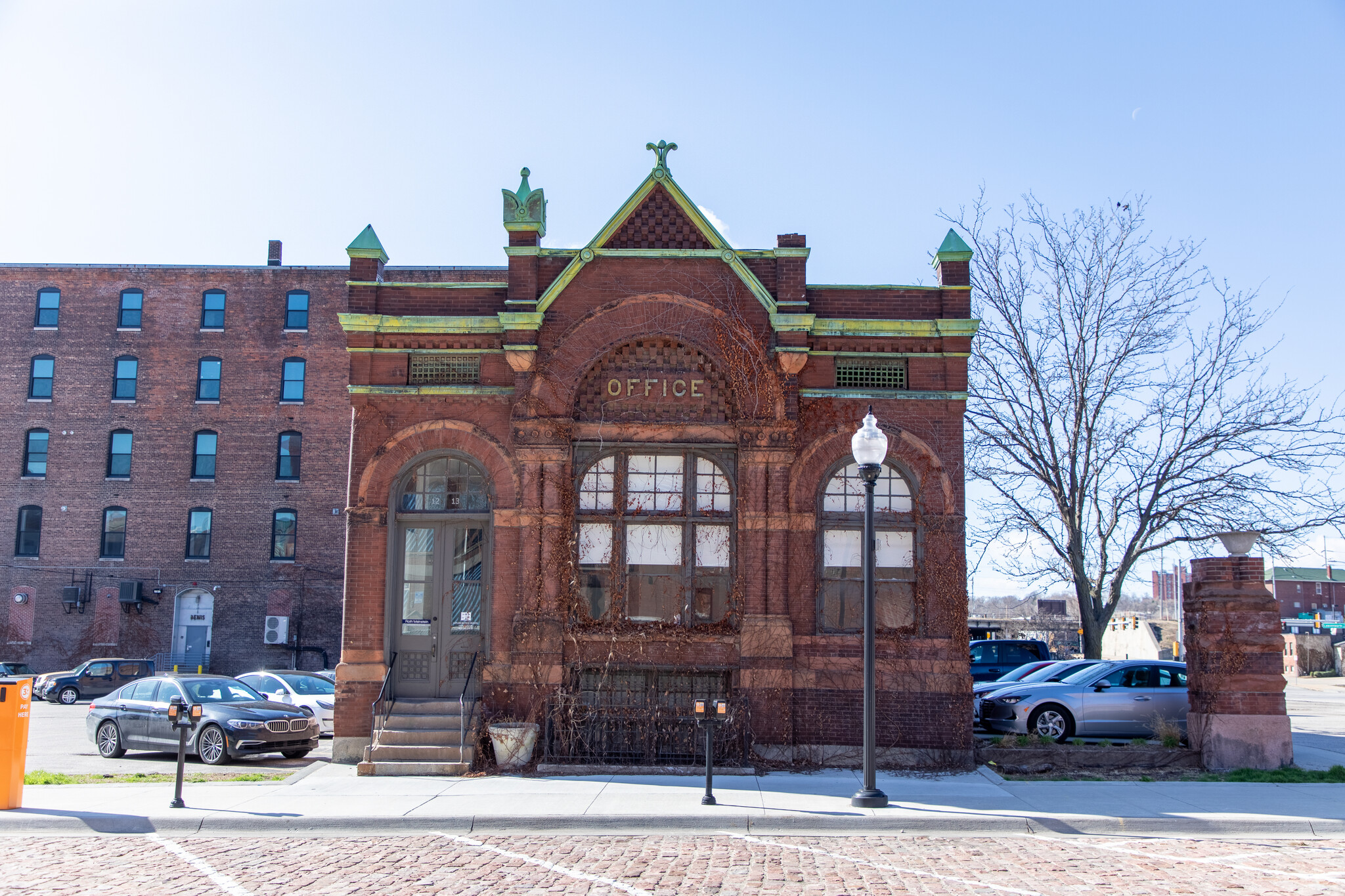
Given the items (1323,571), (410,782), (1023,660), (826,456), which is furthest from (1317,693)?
(1323,571)

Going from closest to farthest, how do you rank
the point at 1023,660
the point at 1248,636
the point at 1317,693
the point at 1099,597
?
the point at 1248,636, the point at 1099,597, the point at 1023,660, the point at 1317,693

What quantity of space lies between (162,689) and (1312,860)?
16883mm

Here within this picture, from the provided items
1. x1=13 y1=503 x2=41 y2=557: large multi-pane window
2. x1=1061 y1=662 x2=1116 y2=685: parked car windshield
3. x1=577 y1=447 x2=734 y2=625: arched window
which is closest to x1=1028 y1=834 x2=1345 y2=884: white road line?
x1=577 y1=447 x2=734 y2=625: arched window

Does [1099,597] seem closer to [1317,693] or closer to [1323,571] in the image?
[1317,693]

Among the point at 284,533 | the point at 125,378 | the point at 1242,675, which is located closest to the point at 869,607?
the point at 1242,675

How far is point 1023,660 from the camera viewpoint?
26094mm

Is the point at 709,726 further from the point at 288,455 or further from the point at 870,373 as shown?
the point at 288,455

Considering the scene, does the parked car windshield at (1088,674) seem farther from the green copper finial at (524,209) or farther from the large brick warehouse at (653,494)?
the green copper finial at (524,209)

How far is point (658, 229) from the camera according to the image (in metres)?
16.4

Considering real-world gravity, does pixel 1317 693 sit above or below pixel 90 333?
below

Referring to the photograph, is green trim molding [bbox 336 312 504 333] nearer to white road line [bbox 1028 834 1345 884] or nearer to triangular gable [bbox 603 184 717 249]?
triangular gable [bbox 603 184 717 249]

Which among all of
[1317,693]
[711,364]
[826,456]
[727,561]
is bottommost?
[1317,693]

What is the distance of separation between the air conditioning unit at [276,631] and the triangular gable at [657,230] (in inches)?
1102

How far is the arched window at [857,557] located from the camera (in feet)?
51.3
